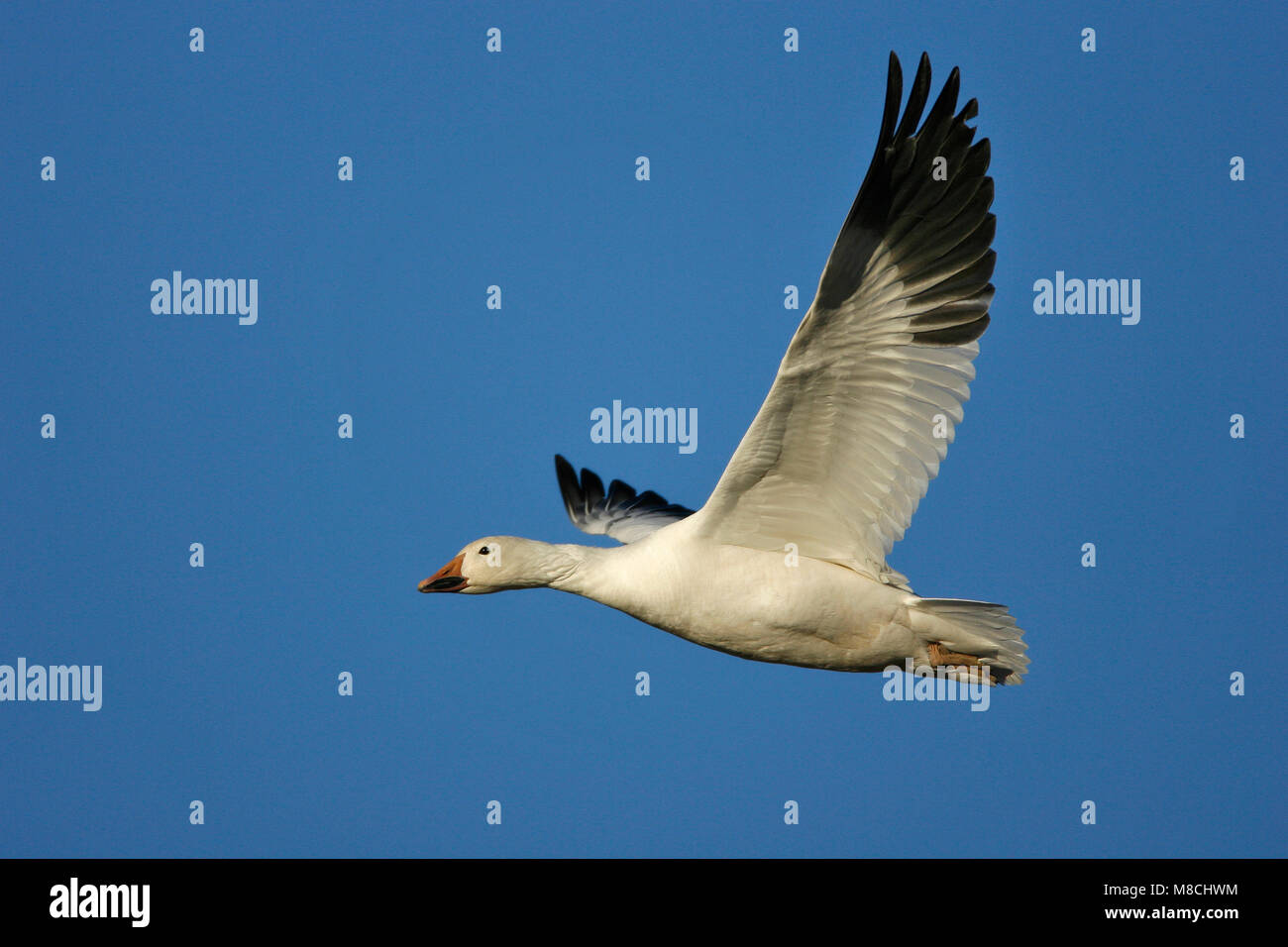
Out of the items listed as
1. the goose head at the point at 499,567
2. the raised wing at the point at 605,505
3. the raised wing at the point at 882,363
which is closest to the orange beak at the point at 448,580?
the goose head at the point at 499,567

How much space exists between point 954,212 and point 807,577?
265 cm

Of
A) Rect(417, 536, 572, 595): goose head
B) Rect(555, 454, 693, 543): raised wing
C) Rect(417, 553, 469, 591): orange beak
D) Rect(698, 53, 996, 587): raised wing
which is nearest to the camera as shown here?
Rect(698, 53, 996, 587): raised wing

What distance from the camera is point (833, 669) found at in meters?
9.80

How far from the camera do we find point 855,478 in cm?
925

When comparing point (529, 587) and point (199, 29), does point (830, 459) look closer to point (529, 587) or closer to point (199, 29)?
point (529, 587)

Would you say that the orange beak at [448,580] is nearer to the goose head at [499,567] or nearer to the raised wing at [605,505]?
the goose head at [499,567]

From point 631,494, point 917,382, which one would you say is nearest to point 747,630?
point 917,382

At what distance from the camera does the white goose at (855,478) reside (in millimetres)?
8508

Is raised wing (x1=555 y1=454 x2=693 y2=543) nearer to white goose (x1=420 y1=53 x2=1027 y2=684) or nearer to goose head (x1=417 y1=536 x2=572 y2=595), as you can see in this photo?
goose head (x1=417 y1=536 x2=572 y2=595)

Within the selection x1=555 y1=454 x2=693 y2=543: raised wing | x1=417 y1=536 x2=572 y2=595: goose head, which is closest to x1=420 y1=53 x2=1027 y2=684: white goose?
x1=417 y1=536 x2=572 y2=595: goose head

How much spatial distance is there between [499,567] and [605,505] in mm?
3897

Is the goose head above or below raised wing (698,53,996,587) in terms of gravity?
below

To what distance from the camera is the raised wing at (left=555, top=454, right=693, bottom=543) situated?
1342cm

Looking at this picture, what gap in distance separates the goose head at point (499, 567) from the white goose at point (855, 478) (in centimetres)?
1
